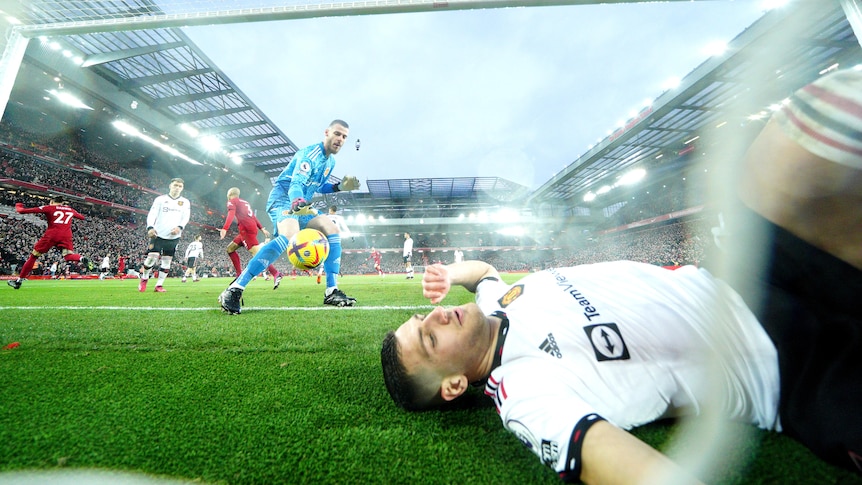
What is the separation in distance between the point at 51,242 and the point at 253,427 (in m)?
11.4

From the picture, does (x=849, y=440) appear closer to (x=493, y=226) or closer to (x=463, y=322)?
(x=463, y=322)

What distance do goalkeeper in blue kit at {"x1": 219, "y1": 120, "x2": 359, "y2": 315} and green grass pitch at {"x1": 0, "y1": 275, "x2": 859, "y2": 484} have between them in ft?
4.91

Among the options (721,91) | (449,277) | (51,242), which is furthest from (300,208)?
(721,91)

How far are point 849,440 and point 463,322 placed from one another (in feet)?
3.77

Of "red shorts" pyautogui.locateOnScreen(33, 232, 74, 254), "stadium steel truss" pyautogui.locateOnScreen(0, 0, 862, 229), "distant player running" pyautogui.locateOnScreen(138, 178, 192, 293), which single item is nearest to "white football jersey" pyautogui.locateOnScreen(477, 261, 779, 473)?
"stadium steel truss" pyautogui.locateOnScreen(0, 0, 862, 229)

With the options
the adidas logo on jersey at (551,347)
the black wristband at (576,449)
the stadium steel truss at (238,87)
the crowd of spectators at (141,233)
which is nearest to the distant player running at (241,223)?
the stadium steel truss at (238,87)

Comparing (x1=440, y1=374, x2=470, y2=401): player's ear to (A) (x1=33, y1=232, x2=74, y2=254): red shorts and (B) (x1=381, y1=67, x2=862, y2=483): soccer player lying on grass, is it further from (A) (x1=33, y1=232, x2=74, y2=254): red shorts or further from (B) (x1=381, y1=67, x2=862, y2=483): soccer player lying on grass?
(A) (x1=33, y1=232, x2=74, y2=254): red shorts

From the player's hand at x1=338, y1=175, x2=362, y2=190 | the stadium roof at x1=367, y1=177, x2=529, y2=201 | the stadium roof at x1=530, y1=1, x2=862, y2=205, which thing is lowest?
the player's hand at x1=338, y1=175, x2=362, y2=190

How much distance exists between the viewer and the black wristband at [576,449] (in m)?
0.79

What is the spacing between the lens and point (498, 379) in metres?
1.21

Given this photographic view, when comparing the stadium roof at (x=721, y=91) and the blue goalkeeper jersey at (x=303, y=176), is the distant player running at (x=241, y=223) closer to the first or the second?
the blue goalkeeper jersey at (x=303, y=176)

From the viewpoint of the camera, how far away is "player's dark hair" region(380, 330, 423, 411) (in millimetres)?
1342

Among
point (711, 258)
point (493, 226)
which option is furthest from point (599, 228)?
point (711, 258)

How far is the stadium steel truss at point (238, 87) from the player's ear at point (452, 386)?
1261mm
